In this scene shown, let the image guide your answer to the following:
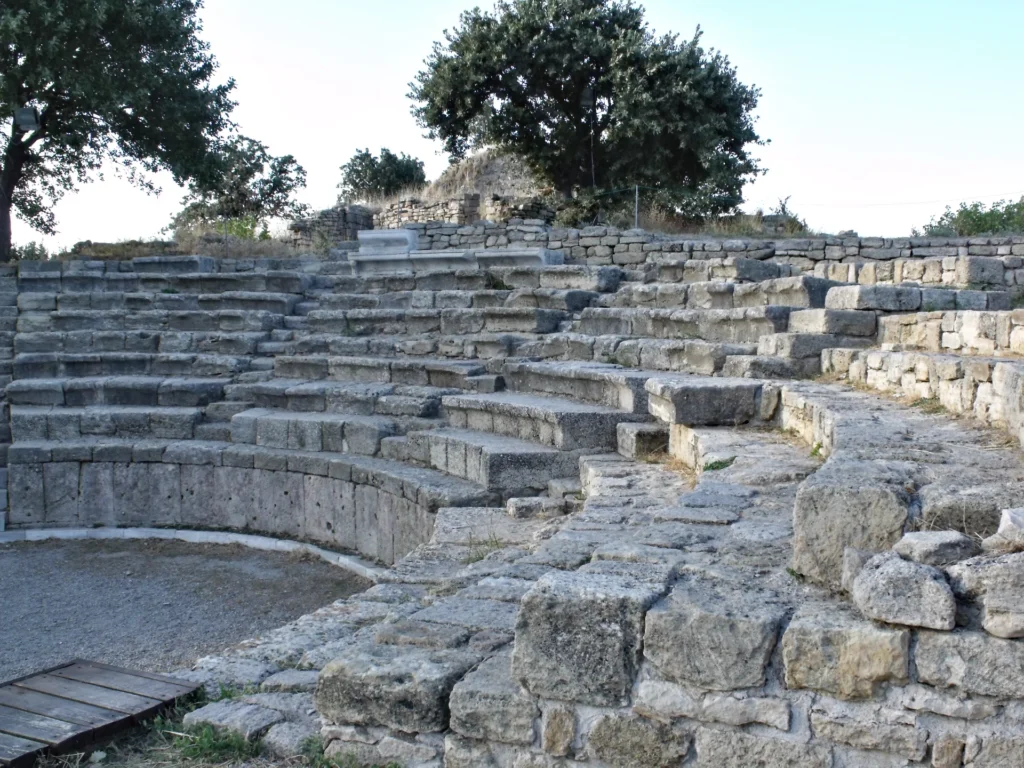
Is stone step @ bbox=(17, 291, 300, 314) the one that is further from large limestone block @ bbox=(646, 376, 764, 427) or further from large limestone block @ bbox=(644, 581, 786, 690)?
large limestone block @ bbox=(644, 581, 786, 690)

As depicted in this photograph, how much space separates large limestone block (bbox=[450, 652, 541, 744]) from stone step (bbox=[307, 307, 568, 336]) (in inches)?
288

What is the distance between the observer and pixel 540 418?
306 inches

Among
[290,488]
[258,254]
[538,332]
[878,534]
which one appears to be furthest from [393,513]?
[258,254]

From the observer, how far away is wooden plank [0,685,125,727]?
3.72 metres

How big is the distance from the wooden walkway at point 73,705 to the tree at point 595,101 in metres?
17.1

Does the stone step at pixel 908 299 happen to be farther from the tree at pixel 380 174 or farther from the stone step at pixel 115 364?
the tree at pixel 380 174

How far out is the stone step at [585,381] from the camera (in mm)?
7617

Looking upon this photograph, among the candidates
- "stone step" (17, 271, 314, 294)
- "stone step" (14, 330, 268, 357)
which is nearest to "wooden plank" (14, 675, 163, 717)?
"stone step" (14, 330, 268, 357)

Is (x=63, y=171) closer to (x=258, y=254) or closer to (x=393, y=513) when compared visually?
(x=258, y=254)

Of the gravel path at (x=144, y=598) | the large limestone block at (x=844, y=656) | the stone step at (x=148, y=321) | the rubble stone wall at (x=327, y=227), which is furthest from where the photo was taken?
the rubble stone wall at (x=327, y=227)

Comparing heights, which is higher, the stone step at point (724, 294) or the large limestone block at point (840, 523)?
the stone step at point (724, 294)

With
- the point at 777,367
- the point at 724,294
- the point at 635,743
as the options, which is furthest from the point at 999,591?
the point at 724,294

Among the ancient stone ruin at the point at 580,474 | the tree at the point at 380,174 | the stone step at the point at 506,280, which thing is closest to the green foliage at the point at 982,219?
the ancient stone ruin at the point at 580,474

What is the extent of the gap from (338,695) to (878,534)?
192cm
